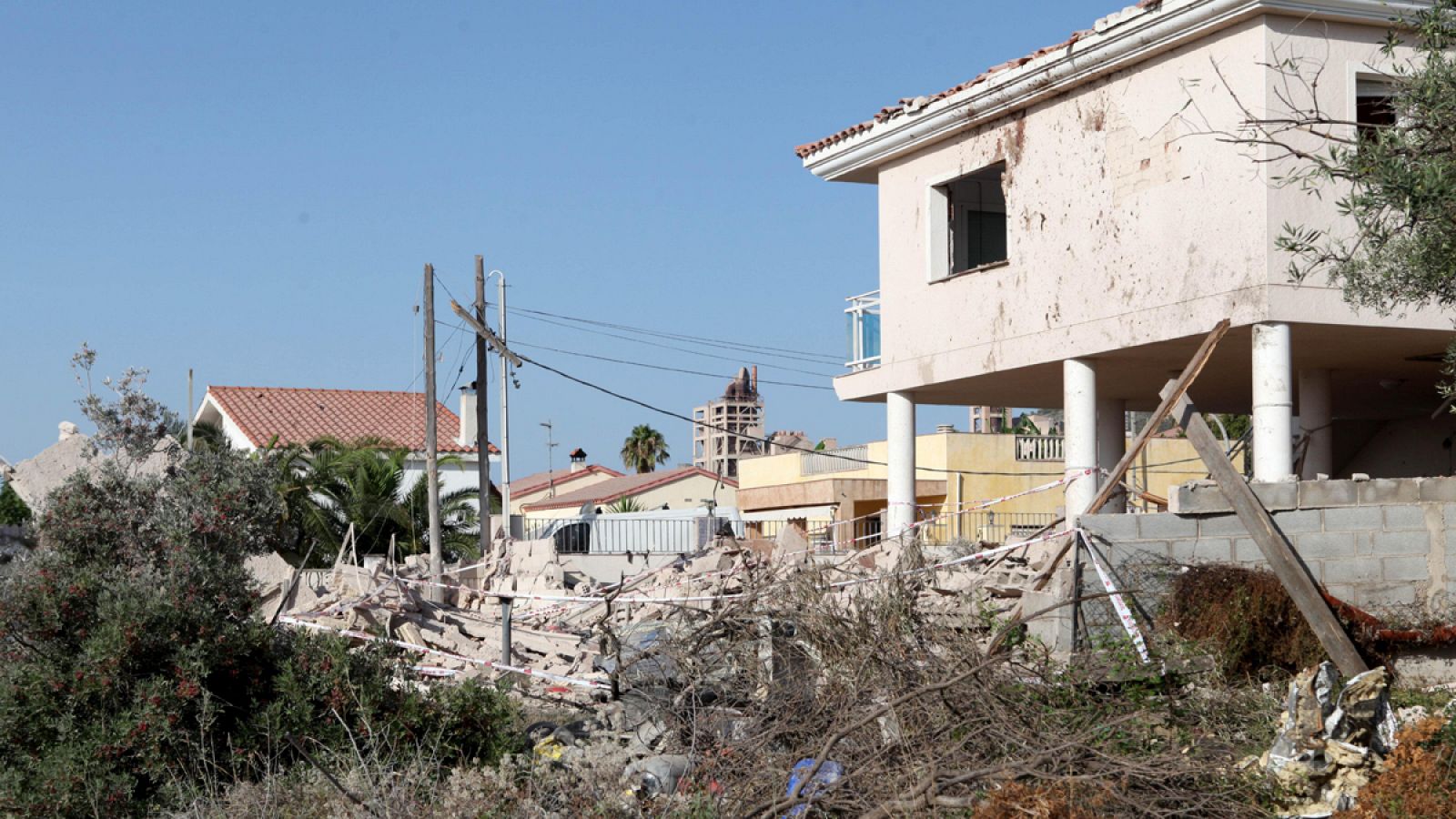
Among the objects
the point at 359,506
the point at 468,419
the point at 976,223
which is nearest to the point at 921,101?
the point at 976,223

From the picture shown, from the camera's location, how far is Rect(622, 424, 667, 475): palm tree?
80.1 m

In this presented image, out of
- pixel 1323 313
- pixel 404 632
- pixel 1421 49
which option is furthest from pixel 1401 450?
pixel 404 632

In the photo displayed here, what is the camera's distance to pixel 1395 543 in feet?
39.7

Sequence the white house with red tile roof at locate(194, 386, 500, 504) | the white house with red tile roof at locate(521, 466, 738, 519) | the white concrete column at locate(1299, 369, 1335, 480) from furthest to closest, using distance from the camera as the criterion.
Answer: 1. the white house with red tile roof at locate(521, 466, 738, 519)
2. the white house with red tile roof at locate(194, 386, 500, 504)
3. the white concrete column at locate(1299, 369, 1335, 480)

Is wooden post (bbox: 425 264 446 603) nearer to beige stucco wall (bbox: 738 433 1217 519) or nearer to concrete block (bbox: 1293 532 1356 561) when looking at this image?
beige stucco wall (bbox: 738 433 1217 519)

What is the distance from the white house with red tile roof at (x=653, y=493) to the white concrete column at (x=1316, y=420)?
3765 centimetres

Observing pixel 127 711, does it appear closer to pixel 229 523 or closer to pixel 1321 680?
pixel 229 523

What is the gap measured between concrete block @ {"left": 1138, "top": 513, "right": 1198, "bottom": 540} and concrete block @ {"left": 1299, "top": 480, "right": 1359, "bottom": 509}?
0.94 meters

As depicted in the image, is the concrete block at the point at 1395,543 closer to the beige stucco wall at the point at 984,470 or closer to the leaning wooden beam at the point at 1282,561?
the leaning wooden beam at the point at 1282,561

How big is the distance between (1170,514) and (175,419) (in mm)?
7789

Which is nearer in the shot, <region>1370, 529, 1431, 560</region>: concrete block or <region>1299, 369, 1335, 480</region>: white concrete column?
<region>1370, 529, 1431, 560</region>: concrete block

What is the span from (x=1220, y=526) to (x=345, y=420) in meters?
38.2

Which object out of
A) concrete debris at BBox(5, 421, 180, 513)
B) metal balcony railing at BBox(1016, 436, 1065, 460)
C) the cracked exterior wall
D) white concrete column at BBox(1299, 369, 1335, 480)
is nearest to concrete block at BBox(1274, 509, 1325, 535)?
the cracked exterior wall

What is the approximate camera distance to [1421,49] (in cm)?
884
